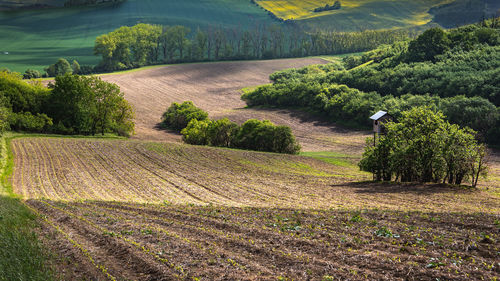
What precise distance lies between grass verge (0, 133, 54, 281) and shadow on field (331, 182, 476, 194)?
1056 inches

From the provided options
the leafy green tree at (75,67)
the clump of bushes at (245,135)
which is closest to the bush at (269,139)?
the clump of bushes at (245,135)

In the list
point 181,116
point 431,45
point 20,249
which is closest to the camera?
point 20,249

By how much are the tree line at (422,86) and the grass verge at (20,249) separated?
7107cm

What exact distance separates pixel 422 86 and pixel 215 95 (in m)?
67.0

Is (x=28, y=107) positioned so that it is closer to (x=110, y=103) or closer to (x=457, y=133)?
(x=110, y=103)

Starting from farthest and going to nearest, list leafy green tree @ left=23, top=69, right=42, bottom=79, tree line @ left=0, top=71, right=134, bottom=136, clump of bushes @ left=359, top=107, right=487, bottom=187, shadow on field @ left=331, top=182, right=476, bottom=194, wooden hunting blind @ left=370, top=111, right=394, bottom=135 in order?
leafy green tree @ left=23, top=69, right=42, bottom=79 → tree line @ left=0, top=71, right=134, bottom=136 → wooden hunting blind @ left=370, top=111, right=394, bottom=135 → clump of bushes @ left=359, top=107, right=487, bottom=187 → shadow on field @ left=331, top=182, right=476, bottom=194

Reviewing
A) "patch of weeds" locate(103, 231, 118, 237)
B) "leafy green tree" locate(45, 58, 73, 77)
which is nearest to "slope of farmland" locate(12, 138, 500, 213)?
"patch of weeds" locate(103, 231, 118, 237)

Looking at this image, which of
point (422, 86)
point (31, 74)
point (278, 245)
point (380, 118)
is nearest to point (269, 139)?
point (380, 118)

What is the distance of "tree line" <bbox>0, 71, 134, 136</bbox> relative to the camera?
244ft

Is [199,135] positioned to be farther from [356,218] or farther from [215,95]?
[215,95]

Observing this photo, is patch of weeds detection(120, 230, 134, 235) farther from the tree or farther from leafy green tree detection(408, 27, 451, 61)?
leafy green tree detection(408, 27, 451, 61)

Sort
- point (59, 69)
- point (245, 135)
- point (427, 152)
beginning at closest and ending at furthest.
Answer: point (427, 152) → point (245, 135) → point (59, 69)

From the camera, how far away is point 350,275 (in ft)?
47.7

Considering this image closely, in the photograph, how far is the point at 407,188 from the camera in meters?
37.1
